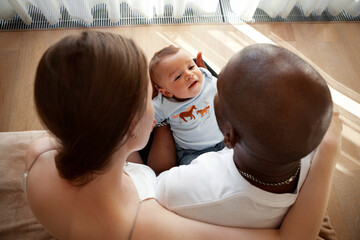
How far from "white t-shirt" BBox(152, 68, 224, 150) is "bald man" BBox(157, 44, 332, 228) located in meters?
Result: 0.35

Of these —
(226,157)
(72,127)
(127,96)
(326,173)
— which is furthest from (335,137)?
(72,127)

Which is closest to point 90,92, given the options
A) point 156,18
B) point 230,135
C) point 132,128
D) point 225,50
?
point 132,128

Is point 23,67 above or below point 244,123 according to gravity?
below

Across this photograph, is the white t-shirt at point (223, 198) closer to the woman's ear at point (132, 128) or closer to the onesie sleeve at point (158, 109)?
the woman's ear at point (132, 128)

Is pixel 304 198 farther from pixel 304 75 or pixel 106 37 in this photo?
pixel 106 37

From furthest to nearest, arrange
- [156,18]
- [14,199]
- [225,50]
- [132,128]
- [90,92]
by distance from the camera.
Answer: [156,18] < [225,50] < [14,199] < [132,128] < [90,92]

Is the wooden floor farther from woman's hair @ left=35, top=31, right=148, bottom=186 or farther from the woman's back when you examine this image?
woman's hair @ left=35, top=31, right=148, bottom=186

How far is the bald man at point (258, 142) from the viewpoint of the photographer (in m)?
0.58

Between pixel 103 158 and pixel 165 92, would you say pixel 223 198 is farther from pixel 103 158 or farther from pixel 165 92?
pixel 165 92

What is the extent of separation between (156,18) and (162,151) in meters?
1.20

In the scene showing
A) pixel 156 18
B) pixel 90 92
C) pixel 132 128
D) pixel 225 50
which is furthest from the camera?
pixel 156 18

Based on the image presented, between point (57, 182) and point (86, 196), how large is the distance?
9cm

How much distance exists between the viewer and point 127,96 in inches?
23.5

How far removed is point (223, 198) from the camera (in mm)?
760
